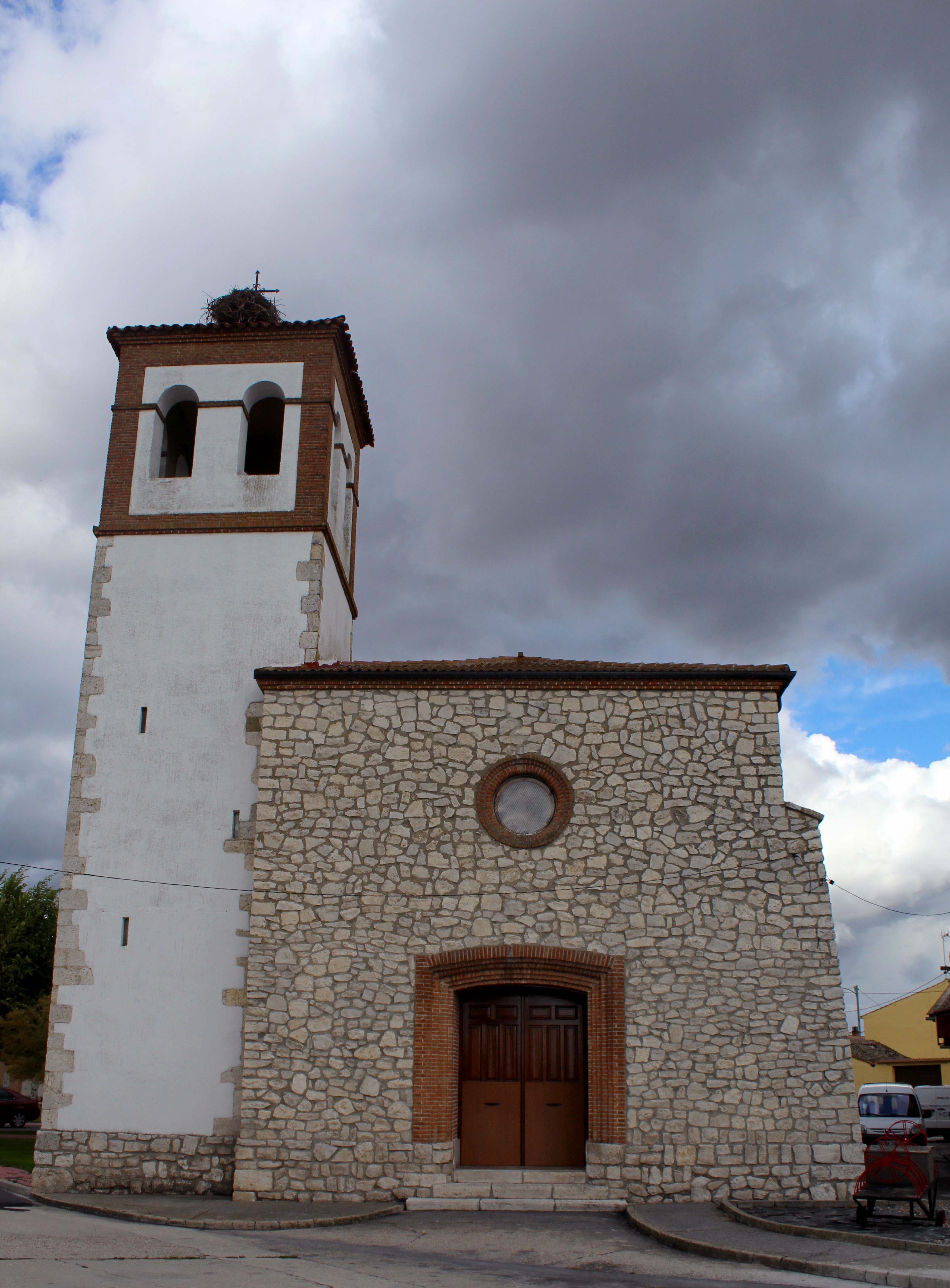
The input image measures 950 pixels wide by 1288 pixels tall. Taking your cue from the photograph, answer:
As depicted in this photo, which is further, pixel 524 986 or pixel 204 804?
pixel 204 804

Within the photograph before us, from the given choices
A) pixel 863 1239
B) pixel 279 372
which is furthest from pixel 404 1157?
pixel 279 372

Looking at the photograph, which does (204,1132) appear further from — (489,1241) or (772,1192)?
(772,1192)

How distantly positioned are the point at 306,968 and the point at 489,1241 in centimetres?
389

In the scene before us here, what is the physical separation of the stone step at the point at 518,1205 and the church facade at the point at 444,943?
72mm

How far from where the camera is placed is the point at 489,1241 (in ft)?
31.6

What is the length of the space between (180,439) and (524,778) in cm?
912

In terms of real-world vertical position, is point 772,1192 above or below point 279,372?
below

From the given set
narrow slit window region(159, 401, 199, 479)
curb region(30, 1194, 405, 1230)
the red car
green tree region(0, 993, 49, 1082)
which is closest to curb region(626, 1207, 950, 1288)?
curb region(30, 1194, 405, 1230)

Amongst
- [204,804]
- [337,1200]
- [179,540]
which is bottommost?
[337,1200]

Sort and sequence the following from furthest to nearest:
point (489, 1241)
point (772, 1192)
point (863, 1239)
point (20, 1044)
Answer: point (20, 1044) < point (772, 1192) < point (489, 1241) < point (863, 1239)

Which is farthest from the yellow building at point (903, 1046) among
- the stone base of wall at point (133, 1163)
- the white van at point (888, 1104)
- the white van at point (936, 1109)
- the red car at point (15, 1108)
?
the stone base of wall at point (133, 1163)

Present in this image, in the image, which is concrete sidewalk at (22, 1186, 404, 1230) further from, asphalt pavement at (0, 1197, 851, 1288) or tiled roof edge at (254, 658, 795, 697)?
tiled roof edge at (254, 658, 795, 697)

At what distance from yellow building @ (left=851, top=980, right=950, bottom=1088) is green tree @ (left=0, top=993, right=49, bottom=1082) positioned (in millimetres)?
27695

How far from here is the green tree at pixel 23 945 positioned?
2573 cm
